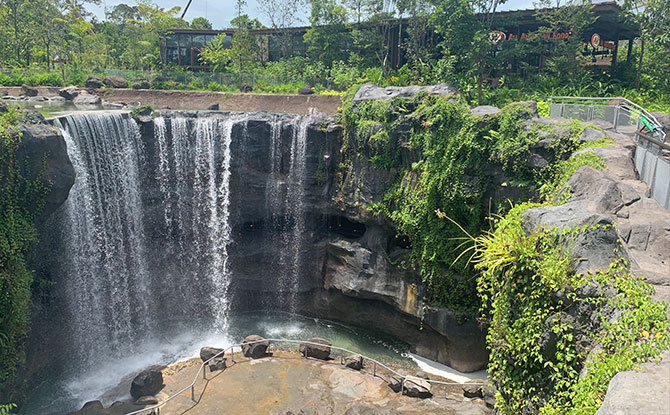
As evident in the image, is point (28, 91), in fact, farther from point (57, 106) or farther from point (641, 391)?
point (641, 391)

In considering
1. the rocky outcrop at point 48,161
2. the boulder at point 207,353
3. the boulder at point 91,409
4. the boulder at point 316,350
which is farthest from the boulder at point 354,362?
the rocky outcrop at point 48,161

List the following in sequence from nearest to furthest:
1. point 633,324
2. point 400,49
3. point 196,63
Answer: point 633,324, point 400,49, point 196,63

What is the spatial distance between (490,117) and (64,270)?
1569 cm

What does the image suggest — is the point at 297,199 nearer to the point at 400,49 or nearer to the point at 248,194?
the point at 248,194

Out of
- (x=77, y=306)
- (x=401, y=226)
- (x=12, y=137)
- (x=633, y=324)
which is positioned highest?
(x=12, y=137)

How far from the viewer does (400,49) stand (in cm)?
3609

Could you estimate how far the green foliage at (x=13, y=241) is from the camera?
565 inches

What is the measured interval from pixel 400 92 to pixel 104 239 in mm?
13139

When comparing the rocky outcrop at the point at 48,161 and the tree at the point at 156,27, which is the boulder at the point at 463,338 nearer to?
the rocky outcrop at the point at 48,161

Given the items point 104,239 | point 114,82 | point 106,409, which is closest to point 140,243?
point 104,239

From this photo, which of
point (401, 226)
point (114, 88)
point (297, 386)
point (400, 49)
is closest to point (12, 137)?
point (297, 386)

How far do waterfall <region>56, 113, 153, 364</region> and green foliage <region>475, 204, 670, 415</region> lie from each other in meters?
14.9

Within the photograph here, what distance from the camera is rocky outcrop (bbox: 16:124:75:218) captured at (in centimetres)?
1530

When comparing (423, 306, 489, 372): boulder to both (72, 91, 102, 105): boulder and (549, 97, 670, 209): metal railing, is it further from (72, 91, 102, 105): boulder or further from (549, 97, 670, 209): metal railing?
(72, 91, 102, 105): boulder
